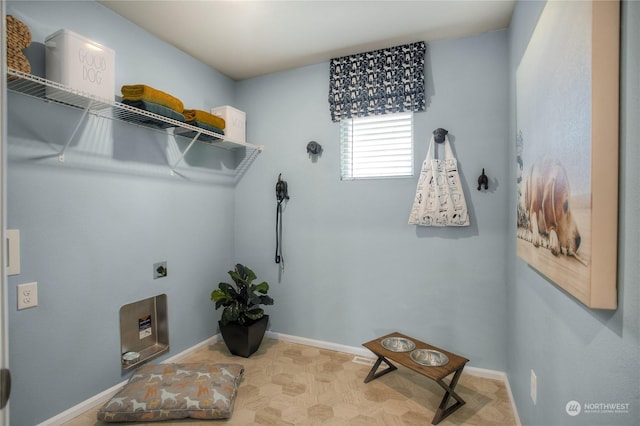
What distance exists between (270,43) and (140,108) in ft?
3.78

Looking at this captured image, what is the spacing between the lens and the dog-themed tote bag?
96.7 inches

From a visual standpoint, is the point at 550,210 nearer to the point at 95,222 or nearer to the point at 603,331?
the point at 603,331

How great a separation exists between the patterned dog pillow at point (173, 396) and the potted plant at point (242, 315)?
44 centimetres

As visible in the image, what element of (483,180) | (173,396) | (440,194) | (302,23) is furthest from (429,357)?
(302,23)

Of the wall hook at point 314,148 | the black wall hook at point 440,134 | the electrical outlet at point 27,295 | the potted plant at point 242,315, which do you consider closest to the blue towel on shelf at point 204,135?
the wall hook at point 314,148

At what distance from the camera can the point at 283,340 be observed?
316 centimetres

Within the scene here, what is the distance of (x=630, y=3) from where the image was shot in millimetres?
→ 728

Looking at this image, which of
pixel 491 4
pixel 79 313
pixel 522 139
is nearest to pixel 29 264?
pixel 79 313

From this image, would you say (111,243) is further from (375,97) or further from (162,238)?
(375,97)

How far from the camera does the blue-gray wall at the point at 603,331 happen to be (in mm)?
721

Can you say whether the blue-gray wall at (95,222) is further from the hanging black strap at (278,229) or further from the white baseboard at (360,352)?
the white baseboard at (360,352)

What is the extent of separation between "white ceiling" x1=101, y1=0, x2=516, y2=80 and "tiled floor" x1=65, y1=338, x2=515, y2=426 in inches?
101

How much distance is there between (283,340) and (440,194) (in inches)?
77.7
